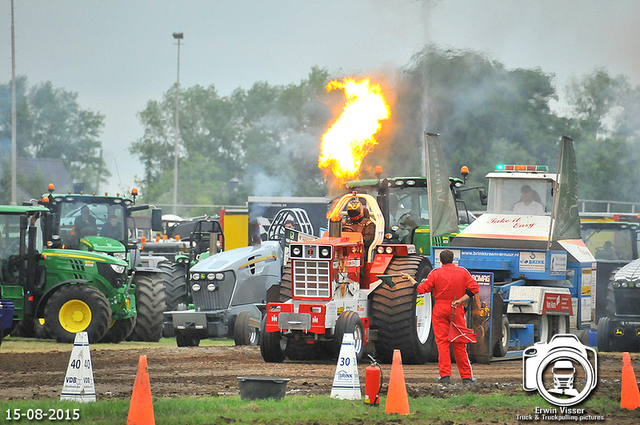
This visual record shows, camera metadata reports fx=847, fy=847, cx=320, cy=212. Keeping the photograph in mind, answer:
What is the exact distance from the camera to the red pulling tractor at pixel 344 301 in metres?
12.2

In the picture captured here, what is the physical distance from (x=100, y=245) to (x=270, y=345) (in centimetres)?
669

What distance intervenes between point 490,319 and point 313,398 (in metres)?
5.22

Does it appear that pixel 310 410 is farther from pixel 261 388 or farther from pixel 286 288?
pixel 286 288

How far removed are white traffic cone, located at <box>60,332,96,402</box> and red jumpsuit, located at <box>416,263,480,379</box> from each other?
4309mm

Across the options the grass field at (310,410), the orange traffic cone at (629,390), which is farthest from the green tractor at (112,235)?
the orange traffic cone at (629,390)

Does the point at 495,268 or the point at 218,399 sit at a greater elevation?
the point at 495,268

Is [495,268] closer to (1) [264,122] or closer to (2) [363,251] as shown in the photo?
(2) [363,251]

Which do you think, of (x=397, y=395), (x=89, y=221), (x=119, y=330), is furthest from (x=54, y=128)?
(x=397, y=395)

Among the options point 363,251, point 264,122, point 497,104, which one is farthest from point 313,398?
point 264,122

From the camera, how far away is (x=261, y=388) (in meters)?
8.85

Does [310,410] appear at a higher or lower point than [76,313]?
lower

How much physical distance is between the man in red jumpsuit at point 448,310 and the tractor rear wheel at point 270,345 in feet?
9.27

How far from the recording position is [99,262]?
16500 mm

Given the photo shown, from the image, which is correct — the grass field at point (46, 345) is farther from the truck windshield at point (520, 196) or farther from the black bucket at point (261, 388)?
the black bucket at point (261, 388)
